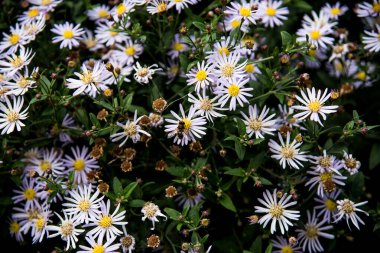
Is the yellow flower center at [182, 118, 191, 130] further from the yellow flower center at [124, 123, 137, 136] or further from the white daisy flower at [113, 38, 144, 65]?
the white daisy flower at [113, 38, 144, 65]

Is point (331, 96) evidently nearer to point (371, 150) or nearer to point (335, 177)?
point (335, 177)

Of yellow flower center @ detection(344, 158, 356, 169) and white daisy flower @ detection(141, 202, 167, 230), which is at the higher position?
yellow flower center @ detection(344, 158, 356, 169)

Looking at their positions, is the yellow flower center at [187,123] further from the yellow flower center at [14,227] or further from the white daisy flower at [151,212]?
the yellow flower center at [14,227]

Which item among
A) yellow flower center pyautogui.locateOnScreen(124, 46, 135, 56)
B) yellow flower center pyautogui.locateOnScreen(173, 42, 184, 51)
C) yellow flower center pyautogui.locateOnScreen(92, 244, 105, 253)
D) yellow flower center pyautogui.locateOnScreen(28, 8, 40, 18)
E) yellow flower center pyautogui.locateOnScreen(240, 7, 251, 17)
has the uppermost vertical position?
yellow flower center pyautogui.locateOnScreen(28, 8, 40, 18)

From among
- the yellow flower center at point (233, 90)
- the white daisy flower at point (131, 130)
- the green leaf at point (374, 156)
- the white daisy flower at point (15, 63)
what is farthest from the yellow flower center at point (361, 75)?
the white daisy flower at point (15, 63)

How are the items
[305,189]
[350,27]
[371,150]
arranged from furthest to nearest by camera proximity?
[350,27]
[371,150]
[305,189]

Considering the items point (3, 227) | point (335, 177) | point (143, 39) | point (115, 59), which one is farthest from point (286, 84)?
point (3, 227)

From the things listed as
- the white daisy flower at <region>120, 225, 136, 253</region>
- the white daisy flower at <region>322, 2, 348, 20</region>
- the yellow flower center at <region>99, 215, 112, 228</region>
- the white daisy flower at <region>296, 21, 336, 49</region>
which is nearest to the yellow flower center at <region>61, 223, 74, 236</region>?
the yellow flower center at <region>99, 215, 112, 228</region>
